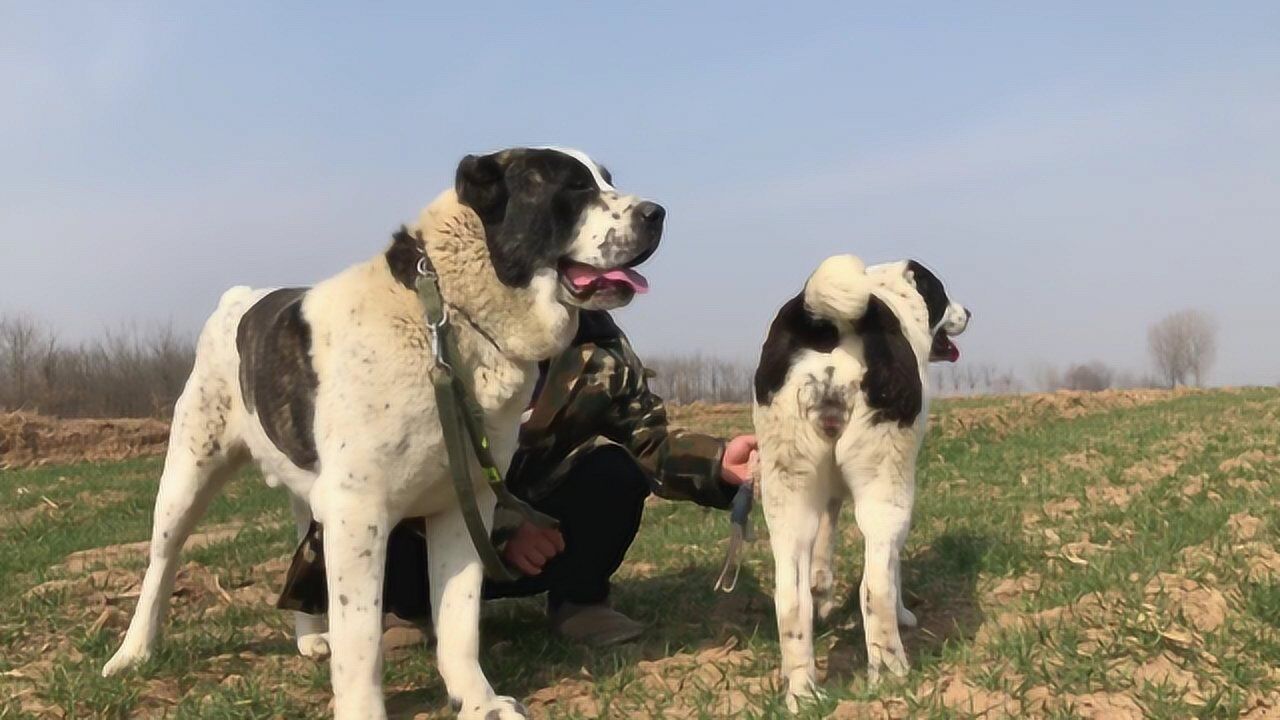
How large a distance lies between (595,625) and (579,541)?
1.10 ft

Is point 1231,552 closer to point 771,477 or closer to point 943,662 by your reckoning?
point 943,662

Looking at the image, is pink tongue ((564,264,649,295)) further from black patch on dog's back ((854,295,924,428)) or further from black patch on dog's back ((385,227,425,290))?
black patch on dog's back ((854,295,924,428))

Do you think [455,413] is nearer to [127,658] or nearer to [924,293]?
[127,658]

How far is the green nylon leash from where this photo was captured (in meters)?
2.88

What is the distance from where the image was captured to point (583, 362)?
3912mm

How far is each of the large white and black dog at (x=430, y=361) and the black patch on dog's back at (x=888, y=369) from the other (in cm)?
78

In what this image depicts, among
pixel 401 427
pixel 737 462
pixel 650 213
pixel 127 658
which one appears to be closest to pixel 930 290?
pixel 737 462

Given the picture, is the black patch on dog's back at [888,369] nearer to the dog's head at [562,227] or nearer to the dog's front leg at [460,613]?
the dog's head at [562,227]

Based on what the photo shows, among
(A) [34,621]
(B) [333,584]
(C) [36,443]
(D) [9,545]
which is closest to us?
(B) [333,584]

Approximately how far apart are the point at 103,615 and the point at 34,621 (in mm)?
535

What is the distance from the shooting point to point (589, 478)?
13.1ft

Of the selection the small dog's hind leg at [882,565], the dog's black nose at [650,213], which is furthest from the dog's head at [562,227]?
the small dog's hind leg at [882,565]

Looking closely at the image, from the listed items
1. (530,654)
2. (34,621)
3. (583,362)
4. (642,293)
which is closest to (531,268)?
(642,293)

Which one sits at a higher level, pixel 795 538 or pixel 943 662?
pixel 795 538
